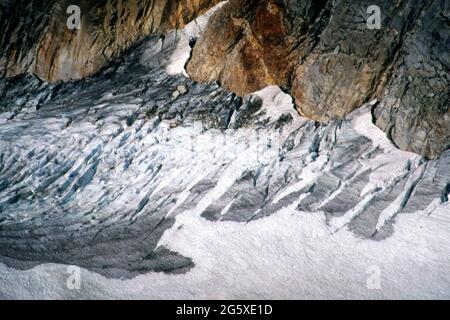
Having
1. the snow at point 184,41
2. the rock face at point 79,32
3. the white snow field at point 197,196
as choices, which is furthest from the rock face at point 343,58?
the rock face at point 79,32

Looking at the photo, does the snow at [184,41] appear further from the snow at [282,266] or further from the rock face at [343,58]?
the snow at [282,266]

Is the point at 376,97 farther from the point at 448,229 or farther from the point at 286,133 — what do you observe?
the point at 448,229

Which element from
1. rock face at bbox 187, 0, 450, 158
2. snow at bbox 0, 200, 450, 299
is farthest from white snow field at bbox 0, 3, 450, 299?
rock face at bbox 187, 0, 450, 158

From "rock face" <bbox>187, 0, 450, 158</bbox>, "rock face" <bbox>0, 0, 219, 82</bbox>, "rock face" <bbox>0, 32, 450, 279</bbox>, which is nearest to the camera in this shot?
"rock face" <bbox>0, 32, 450, 279</bbox>

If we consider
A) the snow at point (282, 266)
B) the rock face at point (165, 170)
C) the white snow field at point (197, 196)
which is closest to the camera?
the snow at point (282, 266)

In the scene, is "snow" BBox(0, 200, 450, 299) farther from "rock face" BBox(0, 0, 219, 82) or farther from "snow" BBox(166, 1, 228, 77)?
"rock face" BBox(0, 0, 219, 82)
